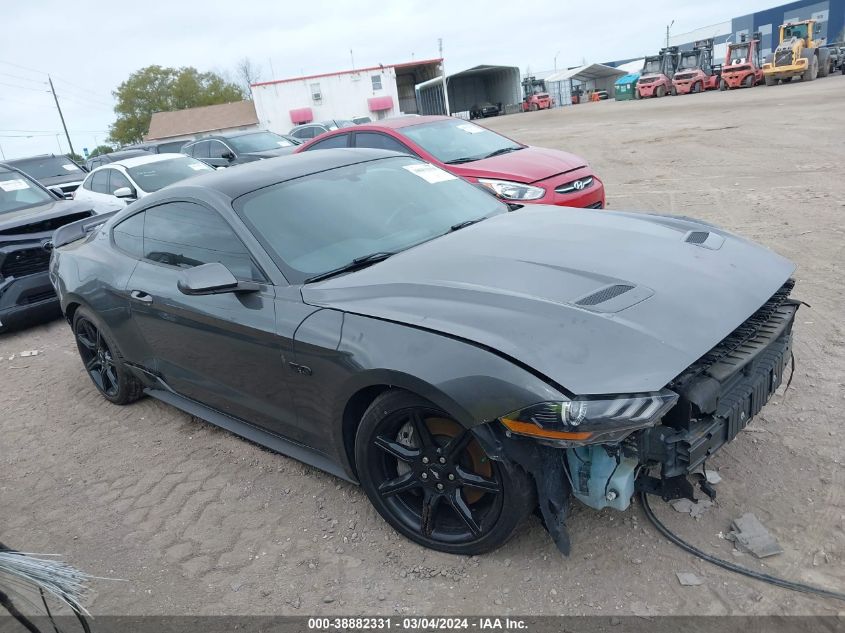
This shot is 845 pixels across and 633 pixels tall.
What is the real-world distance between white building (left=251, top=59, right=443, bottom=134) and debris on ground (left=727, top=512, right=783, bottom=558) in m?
47.8

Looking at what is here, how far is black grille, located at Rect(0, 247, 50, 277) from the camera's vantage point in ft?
22.0

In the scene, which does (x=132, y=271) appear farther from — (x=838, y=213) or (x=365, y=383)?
(x=838, y=213)

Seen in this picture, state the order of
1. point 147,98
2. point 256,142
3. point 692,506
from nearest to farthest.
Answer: point 692,506 < point 256,142 < point 147,98

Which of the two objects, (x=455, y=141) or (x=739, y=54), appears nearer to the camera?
(x=455, y=141)

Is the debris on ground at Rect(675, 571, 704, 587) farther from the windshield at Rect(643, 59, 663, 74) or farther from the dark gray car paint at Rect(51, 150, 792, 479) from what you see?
the windshield at Rect(643, 59, 663, 74)

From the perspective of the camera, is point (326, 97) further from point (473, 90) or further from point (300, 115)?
point (473, 90)

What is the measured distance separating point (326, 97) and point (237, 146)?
35.8 metres

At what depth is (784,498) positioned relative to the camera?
2.83 metres

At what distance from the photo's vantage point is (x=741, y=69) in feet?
110

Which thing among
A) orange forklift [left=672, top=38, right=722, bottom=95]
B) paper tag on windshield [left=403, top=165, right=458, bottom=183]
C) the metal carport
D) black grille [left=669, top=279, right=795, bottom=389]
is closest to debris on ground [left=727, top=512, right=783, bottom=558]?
black grille [left=669, top=279, right=795, bottom=389]

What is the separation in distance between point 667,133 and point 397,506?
674 inches

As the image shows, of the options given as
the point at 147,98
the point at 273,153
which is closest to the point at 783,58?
the point at 273,153

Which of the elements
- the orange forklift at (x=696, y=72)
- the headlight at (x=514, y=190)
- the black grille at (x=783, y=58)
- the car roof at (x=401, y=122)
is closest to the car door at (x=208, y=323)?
the headlight at (x=514, y=190)

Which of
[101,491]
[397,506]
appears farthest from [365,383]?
[101,491]
